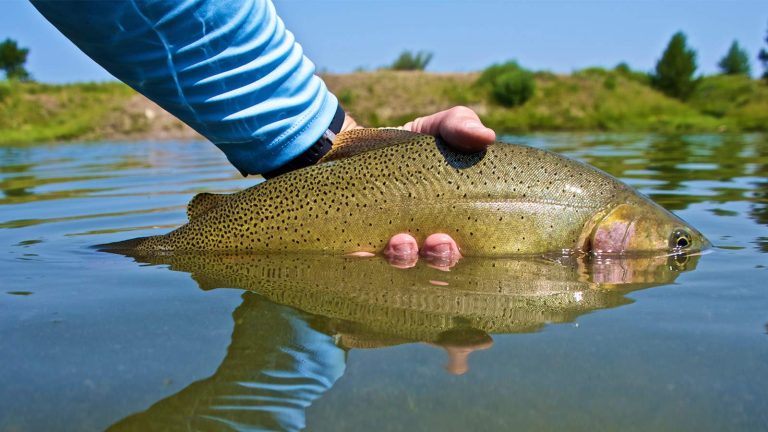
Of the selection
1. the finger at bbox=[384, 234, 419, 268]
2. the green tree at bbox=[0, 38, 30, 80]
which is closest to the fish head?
the finger at bbox=[384, 234, 419, 268]

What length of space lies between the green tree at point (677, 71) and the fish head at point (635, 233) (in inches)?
2020

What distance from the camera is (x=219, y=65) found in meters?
2.90

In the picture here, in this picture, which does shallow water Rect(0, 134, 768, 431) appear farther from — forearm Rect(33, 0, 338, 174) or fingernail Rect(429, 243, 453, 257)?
forearm Rect(33, 0, 338, 174)

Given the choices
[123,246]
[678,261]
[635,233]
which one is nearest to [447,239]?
[635,233]

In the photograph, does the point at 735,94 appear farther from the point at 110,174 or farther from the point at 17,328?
the point at 17,328

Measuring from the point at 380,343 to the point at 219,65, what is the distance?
5.06 feet

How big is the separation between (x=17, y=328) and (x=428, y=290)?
1.50 m

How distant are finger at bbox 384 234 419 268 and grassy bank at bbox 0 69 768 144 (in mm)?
29947

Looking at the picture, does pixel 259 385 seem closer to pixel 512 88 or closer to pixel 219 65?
pixel 219 65

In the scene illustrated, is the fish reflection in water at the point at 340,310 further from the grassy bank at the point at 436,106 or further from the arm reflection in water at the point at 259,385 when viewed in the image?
the grassy bank at the point at 436,106

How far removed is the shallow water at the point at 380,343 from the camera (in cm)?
157

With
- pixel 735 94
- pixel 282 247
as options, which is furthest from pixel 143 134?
pixel 735 94

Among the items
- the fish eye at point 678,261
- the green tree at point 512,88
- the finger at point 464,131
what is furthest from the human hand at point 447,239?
the green tree at point 512,88

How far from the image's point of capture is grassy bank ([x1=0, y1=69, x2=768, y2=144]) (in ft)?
114
